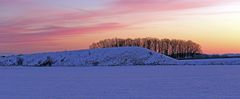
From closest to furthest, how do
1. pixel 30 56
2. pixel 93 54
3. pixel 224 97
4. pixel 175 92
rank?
pixel 224 97
pixel 175 92
pixel 93 54
pixel 30 56

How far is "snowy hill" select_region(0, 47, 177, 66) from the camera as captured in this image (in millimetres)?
34969

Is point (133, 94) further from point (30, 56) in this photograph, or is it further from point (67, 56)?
point (30, 56)

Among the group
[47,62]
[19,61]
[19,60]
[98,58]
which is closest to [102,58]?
[98,58]

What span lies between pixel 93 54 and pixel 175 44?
3768cm

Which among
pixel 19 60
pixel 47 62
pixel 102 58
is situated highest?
pixel 102 58

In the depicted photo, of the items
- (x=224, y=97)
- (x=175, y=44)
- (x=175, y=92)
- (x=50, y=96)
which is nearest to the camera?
(x=224, y=97)

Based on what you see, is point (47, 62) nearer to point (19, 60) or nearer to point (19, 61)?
point (19, 61)

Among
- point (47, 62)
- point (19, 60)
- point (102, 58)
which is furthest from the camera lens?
point (19, 60)

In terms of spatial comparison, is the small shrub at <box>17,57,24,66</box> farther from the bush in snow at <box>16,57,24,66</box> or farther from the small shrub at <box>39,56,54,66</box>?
the small shrub at <box>39,56,54,66</box>

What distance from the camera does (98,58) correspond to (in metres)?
37.5

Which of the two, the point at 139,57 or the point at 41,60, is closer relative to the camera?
the point at 139,57

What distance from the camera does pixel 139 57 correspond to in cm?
3588

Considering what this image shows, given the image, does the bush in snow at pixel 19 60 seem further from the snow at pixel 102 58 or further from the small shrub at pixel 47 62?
the small shrub at pixel 47 62

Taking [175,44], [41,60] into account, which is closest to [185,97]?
[41,60]
